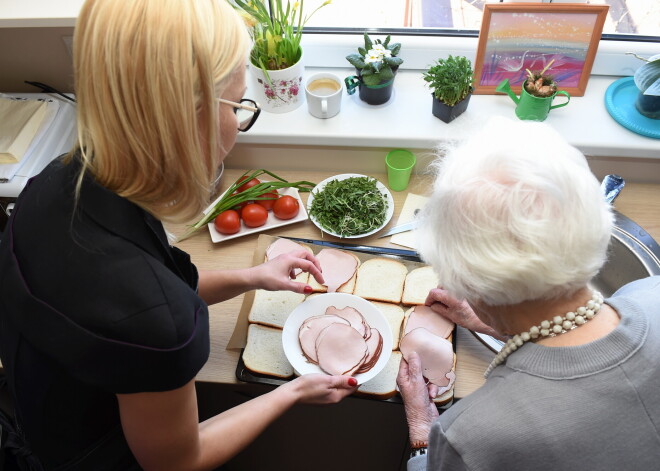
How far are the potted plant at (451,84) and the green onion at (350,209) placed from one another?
32 cm

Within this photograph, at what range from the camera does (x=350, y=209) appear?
4.79ft

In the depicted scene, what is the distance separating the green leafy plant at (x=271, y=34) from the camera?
4.80 feet

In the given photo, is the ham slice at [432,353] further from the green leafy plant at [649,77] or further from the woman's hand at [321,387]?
the green leafy plant at [649,77]

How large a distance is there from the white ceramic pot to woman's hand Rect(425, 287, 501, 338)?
744 mm

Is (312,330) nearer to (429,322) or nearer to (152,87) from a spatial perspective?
(429,322)

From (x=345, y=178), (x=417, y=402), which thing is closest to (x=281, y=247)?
(x=345, y=178)

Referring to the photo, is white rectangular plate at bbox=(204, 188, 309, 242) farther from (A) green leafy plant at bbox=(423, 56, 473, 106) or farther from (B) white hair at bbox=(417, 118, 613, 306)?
(B) white hair at bbox=(417, 118, 613, 306)

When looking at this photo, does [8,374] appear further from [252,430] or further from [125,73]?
[125,73]

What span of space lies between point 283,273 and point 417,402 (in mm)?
425

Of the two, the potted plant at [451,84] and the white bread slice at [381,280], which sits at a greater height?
the potted plant at [451,84]

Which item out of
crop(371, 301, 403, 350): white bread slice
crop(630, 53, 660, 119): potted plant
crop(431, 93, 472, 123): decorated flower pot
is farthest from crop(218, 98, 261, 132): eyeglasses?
crop(630, 53, 660, 119): potted plant

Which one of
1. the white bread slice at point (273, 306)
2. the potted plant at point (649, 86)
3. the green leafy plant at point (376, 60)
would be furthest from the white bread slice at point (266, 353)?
the potted plant at point (649, 86)

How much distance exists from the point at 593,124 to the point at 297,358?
Result: 1.10 m

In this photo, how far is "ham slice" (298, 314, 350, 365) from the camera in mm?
1209
